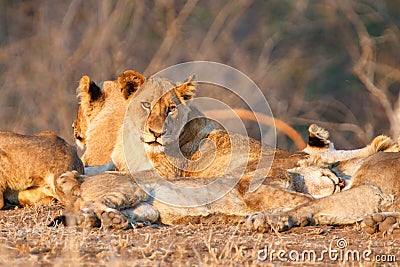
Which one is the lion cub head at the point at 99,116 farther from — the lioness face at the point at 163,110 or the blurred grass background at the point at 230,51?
the blurred grass background at the point at 230,51

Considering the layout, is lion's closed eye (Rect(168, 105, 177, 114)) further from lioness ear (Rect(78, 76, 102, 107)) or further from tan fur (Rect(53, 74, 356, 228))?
lioness ear (Rect(78, 76, 102, 107))

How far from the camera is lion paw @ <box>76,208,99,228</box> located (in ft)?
17.3

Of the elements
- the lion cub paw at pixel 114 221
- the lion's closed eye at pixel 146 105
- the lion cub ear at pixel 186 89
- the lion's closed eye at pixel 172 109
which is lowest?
the lion cub paw at pixel 114 221

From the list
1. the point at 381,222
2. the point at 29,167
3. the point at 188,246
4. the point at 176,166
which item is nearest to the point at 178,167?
Result: the point at 176,166

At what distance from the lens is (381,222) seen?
544 cm

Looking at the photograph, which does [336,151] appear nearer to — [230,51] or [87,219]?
[87,219]

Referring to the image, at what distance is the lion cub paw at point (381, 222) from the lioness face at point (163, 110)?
5.41 ft

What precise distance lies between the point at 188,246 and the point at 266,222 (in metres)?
0.91

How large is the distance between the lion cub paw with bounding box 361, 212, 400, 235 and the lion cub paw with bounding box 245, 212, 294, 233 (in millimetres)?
489

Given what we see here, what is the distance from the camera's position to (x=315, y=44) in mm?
20078

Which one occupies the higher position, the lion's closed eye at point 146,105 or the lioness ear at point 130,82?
the lioness ear at point 130,82

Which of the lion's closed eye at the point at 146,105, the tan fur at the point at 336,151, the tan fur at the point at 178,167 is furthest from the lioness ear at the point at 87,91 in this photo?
the tan fur at the point at 336,151

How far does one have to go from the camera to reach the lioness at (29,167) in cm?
636

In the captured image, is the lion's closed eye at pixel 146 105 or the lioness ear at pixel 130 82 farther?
the lioness ear at pixel 130 82
